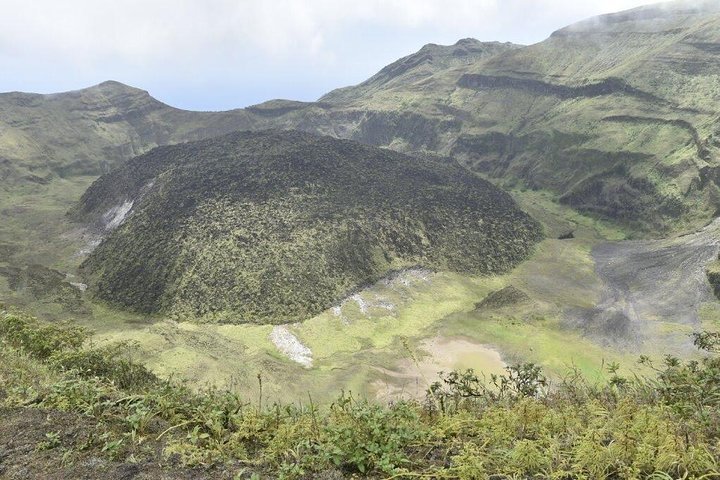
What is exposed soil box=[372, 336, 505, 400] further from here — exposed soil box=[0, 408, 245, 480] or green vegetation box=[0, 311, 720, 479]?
exposed soil box=[0, 408, 245, 480]

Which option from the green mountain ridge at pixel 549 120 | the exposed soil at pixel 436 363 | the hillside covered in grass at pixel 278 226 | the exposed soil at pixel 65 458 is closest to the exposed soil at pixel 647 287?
the exposed soil at pixel 436 363

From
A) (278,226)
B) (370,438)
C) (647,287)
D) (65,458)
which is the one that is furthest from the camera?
(278,226)

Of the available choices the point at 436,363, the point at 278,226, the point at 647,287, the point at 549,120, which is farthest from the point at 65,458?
the point at 549,120

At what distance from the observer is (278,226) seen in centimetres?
4847

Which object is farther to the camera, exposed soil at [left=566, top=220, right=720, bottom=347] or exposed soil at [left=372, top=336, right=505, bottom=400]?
exposed soil at [left=566, top=220, right=720, bottom=347]

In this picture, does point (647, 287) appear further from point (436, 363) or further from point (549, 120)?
point (549, 120)


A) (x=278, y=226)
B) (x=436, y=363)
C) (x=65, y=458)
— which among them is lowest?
(x=436, y=363)

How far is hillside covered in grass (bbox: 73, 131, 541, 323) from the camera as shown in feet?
138

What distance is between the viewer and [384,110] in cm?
14388

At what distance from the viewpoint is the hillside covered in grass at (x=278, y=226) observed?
42.0 meters

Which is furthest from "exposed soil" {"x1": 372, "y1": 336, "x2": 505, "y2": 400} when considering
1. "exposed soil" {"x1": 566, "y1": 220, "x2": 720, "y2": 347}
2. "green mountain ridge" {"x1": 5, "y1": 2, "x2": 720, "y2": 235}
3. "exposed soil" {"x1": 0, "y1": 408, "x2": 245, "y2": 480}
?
"green mountain ridge" {"x1": 5, "y1": 2, "x2": 720, "y2": 235}

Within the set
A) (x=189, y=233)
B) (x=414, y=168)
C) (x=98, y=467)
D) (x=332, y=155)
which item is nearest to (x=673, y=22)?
(x=414, y=168)

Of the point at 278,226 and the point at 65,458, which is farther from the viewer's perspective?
the point at 278,226

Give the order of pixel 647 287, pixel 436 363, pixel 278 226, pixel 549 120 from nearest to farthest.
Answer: pixel 436 363 < pixel 647 287 < pixel 278 226 < pixel 549 120
